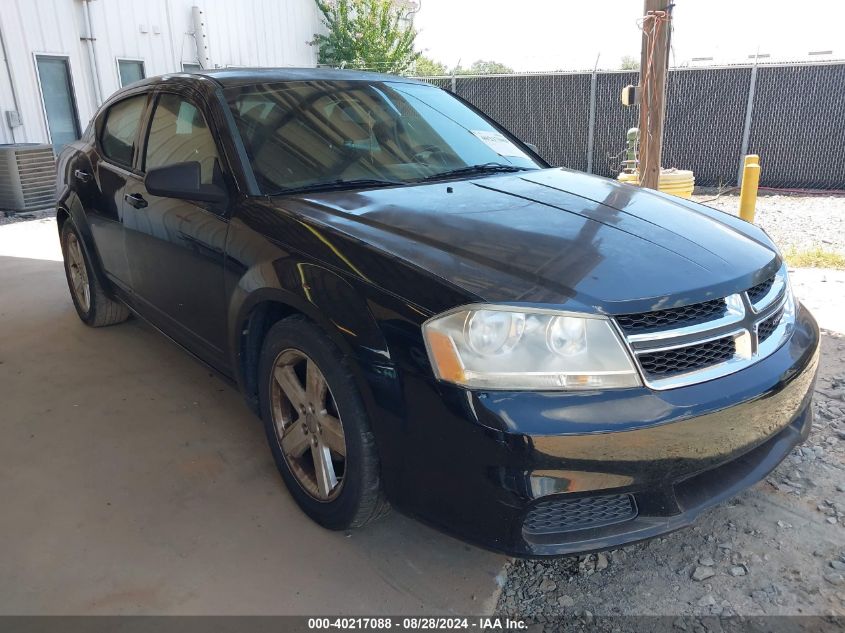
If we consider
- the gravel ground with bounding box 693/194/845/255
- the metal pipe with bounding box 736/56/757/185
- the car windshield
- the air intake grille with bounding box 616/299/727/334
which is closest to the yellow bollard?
the gravel ground with bounding box 693/194/845/255

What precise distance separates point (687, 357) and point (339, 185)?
1501 mm

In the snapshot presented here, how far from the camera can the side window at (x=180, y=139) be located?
2.79m

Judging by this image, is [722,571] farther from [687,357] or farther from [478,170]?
→ [478,170]

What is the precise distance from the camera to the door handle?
3223 mm

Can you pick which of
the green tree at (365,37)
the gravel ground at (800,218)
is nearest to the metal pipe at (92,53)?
the green tree at (365,37)

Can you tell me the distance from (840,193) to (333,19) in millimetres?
12161

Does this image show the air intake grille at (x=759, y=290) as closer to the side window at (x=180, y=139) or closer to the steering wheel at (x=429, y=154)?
the steering wheel at (x=429, y=154)

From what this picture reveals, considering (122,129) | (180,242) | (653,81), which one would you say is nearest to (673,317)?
(180,242)

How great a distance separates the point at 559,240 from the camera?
2115 mm

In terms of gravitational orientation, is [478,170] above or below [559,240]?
above

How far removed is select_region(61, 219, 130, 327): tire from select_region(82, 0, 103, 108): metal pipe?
7295 mm

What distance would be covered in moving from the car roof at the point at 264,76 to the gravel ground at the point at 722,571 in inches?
93.1

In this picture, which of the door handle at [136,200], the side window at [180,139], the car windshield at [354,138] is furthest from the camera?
the door handle at [136,200]

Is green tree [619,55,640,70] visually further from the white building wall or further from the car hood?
the car hood
